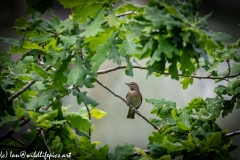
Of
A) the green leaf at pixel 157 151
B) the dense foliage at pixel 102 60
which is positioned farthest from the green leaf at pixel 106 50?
the green leaf at pixel 157 151

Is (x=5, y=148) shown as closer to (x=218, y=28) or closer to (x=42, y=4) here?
(x=42, y=4)

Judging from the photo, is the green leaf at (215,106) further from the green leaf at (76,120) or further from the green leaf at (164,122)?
the green leaf at (76,120)

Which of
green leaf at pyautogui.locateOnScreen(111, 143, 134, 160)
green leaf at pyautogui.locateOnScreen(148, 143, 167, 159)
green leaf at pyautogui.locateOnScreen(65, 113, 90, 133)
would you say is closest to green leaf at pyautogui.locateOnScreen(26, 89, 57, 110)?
green leaf at pyautogui.locateOnScreen(65, 113, 90, 133)

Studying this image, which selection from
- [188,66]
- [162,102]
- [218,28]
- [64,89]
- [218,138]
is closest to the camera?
[188,66]

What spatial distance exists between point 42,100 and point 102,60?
418 mm

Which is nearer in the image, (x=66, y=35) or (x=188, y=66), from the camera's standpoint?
(x=188, y=66)

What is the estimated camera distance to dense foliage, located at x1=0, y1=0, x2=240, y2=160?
4.14 ft

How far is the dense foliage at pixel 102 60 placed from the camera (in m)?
1.26

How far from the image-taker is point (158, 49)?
1.26m

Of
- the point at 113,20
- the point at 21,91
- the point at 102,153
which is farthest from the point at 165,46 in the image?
the point at 21,91

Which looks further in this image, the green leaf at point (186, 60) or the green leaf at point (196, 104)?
the green leaf at point (196, 104)

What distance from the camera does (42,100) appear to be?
1.71m

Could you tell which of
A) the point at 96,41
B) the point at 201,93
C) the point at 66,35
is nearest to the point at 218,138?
the point at 96,41

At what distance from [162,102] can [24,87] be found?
0.93m
